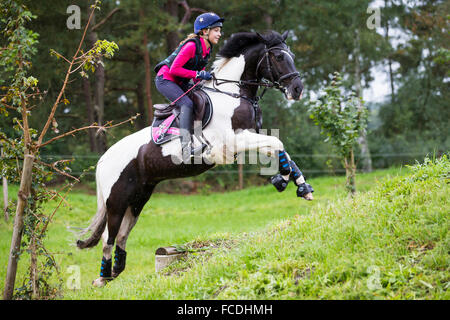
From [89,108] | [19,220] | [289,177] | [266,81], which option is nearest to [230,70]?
[266,81]

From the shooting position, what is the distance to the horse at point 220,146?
15.6 ft

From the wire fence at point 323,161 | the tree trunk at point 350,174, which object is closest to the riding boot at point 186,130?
the tree trunk at point 350,174

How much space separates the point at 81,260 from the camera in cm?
902

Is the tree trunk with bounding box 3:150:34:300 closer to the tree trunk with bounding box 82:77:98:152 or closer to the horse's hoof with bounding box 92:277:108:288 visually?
the horse's hoof with bounding box 92:277:108:288

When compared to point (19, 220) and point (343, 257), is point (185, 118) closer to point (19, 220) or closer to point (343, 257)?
point (19, 220)

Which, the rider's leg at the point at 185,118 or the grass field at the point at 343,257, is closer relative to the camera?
the grass field at the point at 343,257

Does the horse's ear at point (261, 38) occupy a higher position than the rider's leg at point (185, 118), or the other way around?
the horse's ear at point (261, 38)

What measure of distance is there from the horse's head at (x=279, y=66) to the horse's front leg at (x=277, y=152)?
55 cm

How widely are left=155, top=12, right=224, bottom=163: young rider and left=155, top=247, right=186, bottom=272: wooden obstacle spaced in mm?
1634

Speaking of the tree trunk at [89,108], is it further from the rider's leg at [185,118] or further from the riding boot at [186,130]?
the riding boot at [186,130]

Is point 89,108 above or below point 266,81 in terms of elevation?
above

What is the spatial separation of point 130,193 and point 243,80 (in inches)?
79.8

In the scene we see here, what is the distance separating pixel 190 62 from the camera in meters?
5.03

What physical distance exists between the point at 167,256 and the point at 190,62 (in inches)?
106
